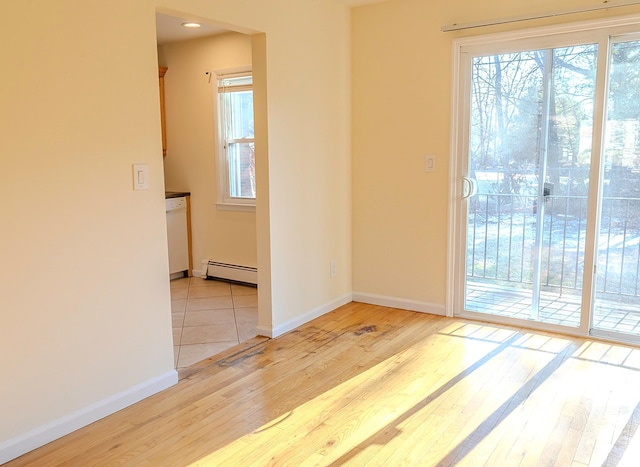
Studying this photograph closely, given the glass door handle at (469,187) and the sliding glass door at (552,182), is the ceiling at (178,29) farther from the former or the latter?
the glass door handle at (469,187)

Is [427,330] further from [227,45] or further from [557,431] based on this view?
[227,45]

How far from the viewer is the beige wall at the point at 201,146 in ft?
Answer: 16.5

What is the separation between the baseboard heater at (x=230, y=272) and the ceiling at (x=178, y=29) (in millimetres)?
2143

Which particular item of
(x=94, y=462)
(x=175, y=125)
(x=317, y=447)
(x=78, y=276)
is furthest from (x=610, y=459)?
(x=175, y=125)

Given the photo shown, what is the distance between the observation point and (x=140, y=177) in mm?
2625

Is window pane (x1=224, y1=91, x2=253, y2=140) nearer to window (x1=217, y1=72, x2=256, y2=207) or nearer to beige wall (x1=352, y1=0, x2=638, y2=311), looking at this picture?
window (x1=217, y1=72, x2=256, y2=207)

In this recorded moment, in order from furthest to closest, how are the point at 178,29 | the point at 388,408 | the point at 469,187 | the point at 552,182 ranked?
the point at 178,29 → the point at 469,187 → the point at 552,182 → the point at 388,408

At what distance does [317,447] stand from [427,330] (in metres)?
1.65

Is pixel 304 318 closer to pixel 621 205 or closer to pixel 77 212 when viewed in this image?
pixel 77 212

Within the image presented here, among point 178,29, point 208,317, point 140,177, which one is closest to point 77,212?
point 140,177

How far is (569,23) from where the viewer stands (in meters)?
3.32

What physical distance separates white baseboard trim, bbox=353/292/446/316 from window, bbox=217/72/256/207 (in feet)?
4.52

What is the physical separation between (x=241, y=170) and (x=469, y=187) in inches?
87.6

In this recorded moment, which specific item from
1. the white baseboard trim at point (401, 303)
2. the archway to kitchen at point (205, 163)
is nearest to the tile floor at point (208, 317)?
the archway to kitchen at point (205, 163)
